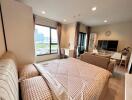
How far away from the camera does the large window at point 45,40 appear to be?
174 inches

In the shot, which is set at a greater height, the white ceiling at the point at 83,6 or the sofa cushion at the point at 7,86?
the white ceiling at the point at 83,6

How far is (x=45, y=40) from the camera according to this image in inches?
188

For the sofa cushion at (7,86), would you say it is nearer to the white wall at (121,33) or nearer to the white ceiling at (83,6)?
the white ceiling at (83,6)

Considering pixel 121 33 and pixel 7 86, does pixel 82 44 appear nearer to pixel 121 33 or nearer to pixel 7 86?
pixel 121 33

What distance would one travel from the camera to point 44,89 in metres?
0.99

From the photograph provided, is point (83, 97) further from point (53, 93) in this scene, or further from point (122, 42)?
point (122, 42)

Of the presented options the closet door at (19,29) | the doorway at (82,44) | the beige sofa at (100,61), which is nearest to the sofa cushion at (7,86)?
the closet door at (19,29)

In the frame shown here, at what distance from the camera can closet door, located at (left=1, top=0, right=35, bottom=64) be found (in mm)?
1713

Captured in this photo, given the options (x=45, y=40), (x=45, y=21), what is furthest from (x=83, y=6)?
(x=45, y=40)

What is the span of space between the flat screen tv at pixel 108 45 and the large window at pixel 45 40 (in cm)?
328

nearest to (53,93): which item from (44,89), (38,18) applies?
(44,89)

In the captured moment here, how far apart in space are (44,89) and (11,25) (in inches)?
66.3

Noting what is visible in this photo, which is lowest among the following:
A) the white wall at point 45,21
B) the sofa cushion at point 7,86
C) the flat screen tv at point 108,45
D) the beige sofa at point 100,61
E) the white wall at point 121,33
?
the beige sofa at point 100,61

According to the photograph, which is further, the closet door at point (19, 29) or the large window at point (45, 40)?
the large window at point (45, 40)
